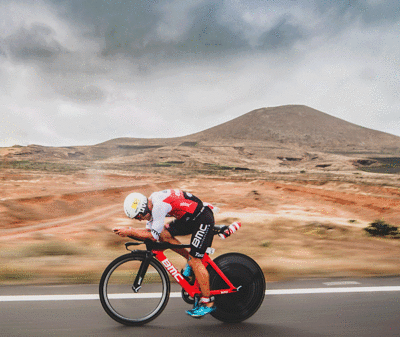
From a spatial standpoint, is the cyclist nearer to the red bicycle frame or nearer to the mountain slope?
the red bicycle frame

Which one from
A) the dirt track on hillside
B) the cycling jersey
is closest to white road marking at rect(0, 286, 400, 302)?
the cycling jersey

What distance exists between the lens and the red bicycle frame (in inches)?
159

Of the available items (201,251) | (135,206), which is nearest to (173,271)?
(201,251)

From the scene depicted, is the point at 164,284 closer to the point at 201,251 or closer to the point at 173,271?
the point at 173,271

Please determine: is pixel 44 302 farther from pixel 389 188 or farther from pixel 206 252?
pixel 389 188

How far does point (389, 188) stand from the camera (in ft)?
117

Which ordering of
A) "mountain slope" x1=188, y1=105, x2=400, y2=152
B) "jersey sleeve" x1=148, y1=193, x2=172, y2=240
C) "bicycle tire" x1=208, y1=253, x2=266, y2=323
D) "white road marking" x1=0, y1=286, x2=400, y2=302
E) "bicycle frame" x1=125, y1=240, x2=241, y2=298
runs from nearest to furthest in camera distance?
1. "jersey sleeve" x1=148, y1=193, x2=172, y2=240
2. "bicycle frame" x1=125, y1=240, x2=241, y2=298
3. "bicycle tire" x1=208, y1=253, x2=266, y2=323
4. "white road marking" x1=0, y1=286, x2=400, y2=302
5. "mountain slope" x1=188, y1=105, x2=400, y2=152

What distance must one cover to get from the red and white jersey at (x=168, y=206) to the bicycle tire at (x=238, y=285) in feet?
2.28

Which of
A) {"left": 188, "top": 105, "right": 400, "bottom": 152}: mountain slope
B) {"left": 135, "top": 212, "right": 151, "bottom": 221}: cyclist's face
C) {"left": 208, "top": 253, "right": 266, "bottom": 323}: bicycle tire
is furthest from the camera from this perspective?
{"left": 188, "top": 105, "right": 400, "bottom": 152}: mountain slope

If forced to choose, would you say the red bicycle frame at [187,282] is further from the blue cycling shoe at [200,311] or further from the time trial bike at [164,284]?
the blue cycling shoe at [200,311]

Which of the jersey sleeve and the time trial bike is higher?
the jersey sleeve

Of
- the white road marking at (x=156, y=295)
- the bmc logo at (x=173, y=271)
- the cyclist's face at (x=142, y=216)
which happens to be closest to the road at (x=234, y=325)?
the white road marking at (x=156, y=295)

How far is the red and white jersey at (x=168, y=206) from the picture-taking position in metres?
3.79

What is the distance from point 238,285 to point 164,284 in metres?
0.84
